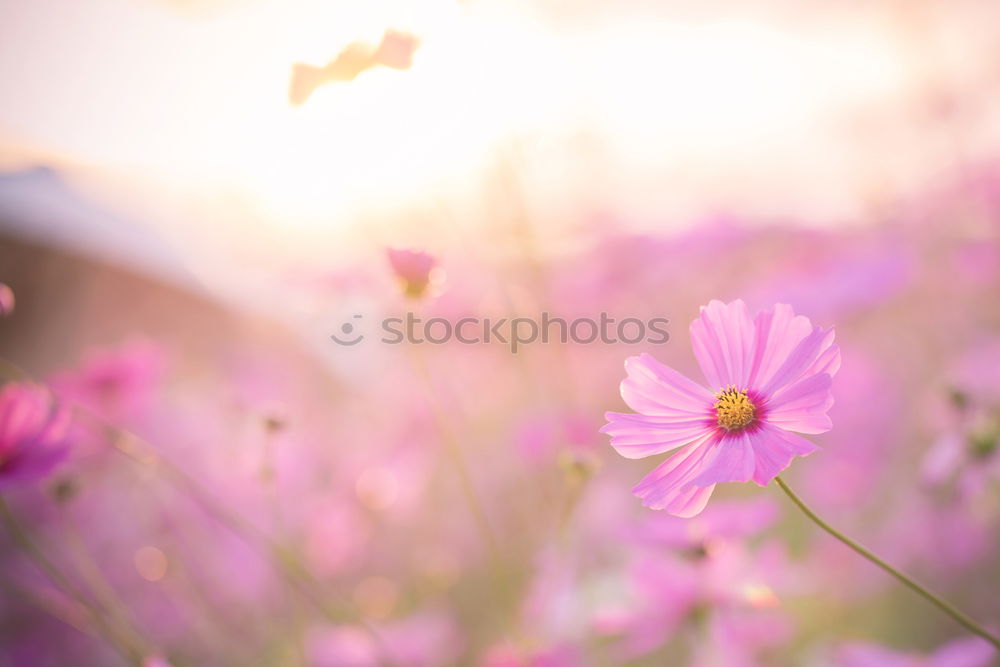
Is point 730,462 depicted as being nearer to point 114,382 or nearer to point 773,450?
point 773,450

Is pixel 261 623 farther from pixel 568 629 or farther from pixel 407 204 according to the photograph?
pixel 407 204

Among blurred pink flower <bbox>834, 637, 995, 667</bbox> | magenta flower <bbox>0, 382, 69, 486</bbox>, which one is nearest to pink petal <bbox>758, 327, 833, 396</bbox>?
blurred pink flower <bbox>834, 637, 995, 667</bbox>

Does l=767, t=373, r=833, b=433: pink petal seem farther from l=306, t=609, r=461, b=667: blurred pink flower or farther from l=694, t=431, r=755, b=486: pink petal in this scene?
l=306, t=609, r=461, b=667: blurred pink flower

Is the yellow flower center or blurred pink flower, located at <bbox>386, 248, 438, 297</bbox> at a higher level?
blurred pink flower, located at <bbox>386, 248, 438, 297</bbox>

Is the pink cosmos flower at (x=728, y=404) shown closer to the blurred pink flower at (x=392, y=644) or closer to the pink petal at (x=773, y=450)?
the pink petal at (x=773, y=450)

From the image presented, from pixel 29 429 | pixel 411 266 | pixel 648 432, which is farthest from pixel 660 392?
pixel 29 429

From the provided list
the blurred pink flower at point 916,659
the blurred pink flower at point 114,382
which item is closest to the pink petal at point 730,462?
the blurred pink flower at point 916,659
